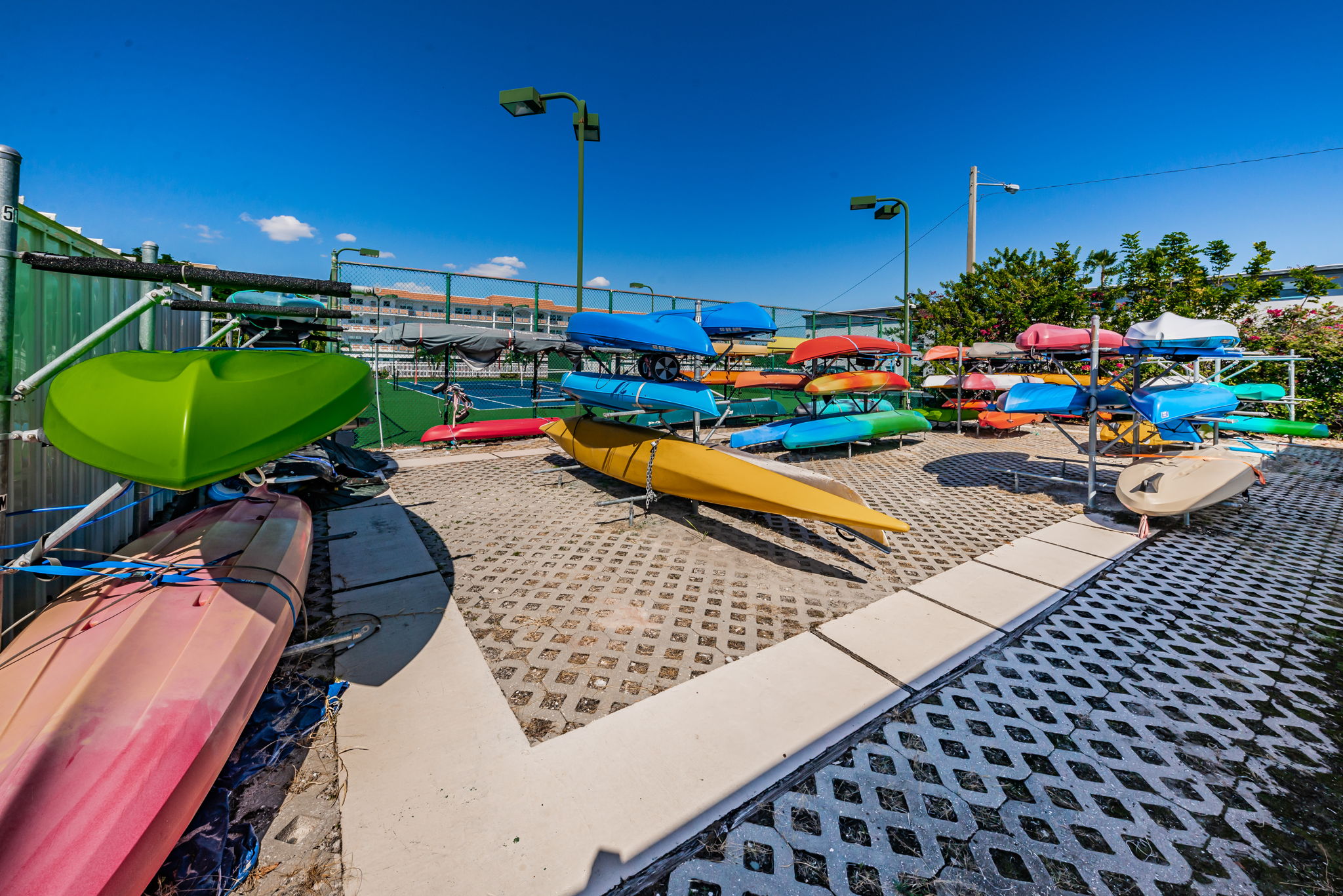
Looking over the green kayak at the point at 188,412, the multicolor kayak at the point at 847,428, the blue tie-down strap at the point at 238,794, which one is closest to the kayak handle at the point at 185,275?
the green kayak at the point at 188,412

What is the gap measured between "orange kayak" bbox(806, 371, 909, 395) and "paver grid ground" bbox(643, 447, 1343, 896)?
662 cm

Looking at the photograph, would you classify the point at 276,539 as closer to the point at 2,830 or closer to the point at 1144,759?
the point at 2,830

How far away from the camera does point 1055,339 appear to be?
24.1ft

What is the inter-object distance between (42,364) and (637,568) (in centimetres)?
433

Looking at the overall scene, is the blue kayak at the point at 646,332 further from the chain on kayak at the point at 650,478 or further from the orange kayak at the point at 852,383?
the orange kayak at the point at 852,383

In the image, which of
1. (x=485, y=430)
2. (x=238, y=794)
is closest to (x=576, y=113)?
(x=485, y=430)

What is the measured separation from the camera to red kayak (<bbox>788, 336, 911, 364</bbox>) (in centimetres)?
1058

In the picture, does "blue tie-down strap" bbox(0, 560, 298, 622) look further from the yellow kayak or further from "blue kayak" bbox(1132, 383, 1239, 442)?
"blue kayak" bbox(1132, 383, 1239, 442)

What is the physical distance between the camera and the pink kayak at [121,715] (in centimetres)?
158

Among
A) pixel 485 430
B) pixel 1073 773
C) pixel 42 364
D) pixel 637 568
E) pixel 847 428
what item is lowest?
pixel 1073 773

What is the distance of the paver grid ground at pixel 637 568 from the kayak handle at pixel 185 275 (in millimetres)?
2413

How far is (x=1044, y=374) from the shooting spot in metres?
14.6

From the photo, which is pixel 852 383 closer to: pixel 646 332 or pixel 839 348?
pixel 839 348

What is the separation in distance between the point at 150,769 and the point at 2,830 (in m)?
0.32
